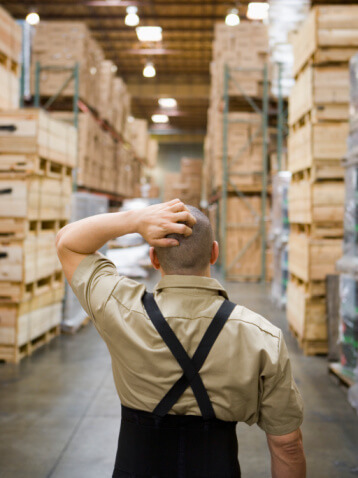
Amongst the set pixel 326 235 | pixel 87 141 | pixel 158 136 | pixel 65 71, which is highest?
pixel 158 136

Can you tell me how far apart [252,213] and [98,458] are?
9.25 m

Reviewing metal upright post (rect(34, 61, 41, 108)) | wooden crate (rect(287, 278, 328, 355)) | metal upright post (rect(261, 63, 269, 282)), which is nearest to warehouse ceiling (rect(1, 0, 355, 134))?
metal upright post (rect(261, 63, 269, 282))

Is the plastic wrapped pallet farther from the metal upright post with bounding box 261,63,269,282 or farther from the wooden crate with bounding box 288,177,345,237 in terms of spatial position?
the metal upright post with bounding box 261,63,269,282

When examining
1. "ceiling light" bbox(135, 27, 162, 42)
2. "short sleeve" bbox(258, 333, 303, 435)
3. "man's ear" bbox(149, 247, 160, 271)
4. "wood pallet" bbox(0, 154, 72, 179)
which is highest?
"ceiling light" bbox(135, 27, 162, 42)

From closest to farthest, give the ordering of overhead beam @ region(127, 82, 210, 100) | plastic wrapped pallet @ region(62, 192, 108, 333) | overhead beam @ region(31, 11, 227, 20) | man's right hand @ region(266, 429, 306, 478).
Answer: man's right hand @ region(266, 429, 306, 478) → plastic wrapped pallet @ region(62, 192, 108, 333) → overhead beam @ region(31, 11, 227, 20) → overhead beam @ region(127, 82, 210, 100)

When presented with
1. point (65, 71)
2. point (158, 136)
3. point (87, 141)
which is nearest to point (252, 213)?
point (87, 141)

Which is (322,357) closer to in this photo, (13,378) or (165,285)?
(13,378)

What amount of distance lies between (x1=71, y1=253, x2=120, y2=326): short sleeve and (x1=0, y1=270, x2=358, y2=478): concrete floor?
77.3 inches

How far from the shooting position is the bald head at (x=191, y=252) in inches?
56.1

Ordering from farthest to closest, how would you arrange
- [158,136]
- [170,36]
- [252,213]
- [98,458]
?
[158,136], [170,36], [252,213], [98,458]

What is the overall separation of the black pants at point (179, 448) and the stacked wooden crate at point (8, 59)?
18.0ft

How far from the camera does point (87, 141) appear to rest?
10258 millimetres

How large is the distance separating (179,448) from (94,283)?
536 millimetres

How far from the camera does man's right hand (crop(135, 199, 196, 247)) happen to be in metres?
1.35
